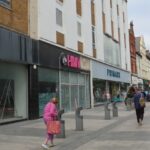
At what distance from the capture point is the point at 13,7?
21375 millimetres

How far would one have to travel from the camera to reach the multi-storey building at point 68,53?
74.4ft

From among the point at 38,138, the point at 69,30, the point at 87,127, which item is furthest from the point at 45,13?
the point at 38,138

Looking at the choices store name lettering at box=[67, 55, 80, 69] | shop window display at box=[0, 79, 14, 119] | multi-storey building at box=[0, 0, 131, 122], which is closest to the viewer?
shop window display at box=[0, 79, 14, 119]

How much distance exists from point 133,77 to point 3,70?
41.8 metres

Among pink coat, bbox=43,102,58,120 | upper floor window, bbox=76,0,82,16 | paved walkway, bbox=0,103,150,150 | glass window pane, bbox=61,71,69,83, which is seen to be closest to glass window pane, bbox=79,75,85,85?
glass window pane, bbox=61,71,69,83

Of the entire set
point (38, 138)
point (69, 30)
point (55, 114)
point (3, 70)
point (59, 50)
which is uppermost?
point (69, 30)

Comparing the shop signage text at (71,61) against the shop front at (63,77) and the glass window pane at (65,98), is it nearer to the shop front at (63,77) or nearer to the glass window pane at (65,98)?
the shop front at (63,77)

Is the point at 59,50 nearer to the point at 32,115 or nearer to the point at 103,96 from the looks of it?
the point at 32,115

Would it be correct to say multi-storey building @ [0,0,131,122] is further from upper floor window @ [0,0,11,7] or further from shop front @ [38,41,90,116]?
upper floor window @ [0,0,11,7]

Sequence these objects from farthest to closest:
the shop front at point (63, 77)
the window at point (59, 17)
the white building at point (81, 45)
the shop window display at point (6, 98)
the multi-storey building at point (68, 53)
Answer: the window at point (59, 17) → the white building at point (81, 45) → the shop front at point (63, 77) → the multi-storey building at point (68, 53) → the shop window display at point (6, 98)

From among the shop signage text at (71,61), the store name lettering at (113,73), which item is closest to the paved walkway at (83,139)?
the shop signage text at (71,61)

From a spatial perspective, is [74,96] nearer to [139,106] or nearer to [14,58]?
[14,58]

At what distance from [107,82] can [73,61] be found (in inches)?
562

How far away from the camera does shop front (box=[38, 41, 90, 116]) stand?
24.7 metres
